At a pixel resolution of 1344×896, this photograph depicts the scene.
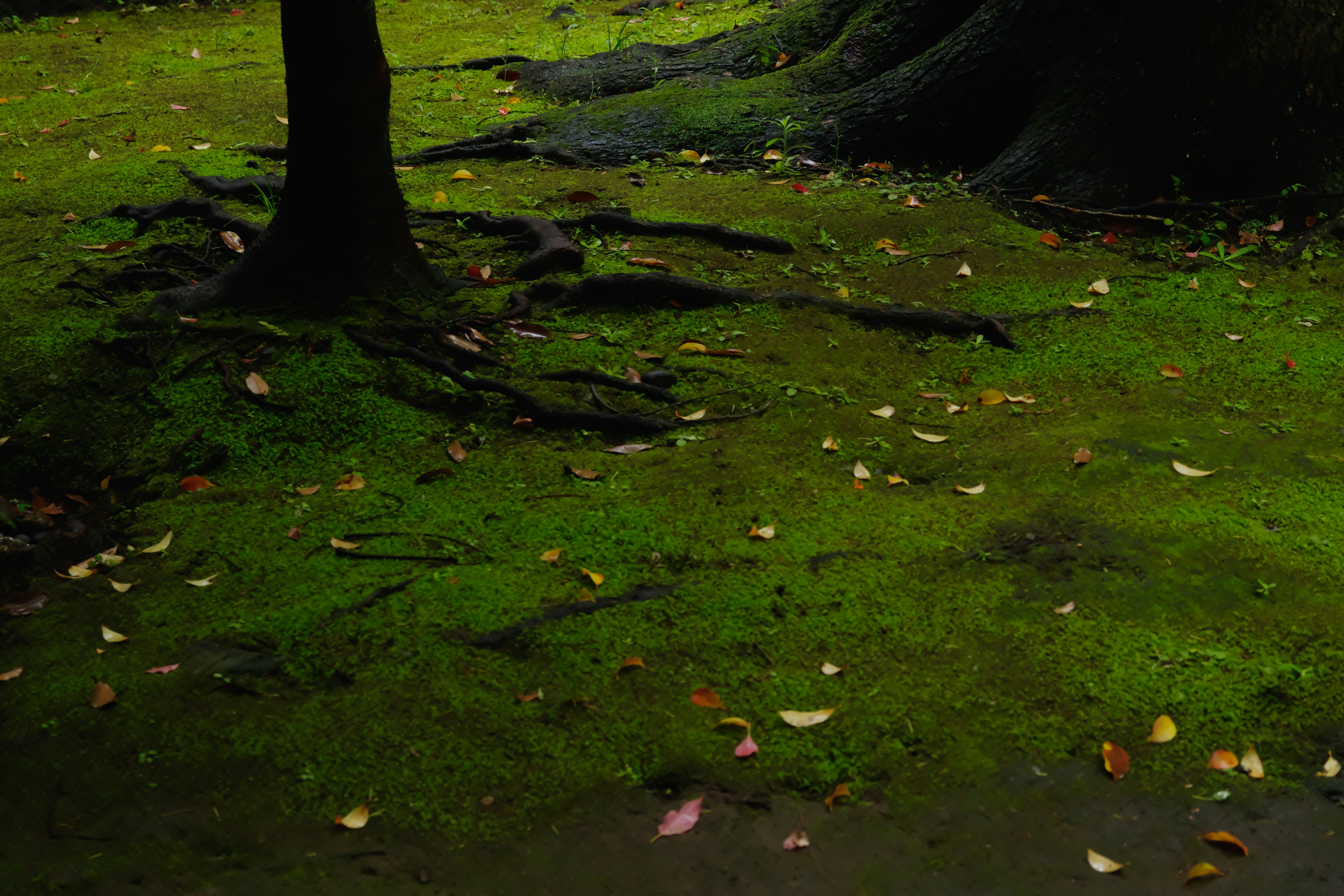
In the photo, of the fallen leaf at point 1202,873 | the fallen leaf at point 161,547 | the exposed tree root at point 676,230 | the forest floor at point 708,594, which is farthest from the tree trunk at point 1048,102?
the fallen leaf at point 1202,873

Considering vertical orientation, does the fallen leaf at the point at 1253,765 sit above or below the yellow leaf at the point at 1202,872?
above

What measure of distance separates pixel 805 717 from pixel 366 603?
1325mm

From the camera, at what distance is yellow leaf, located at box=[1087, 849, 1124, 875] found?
2.11m

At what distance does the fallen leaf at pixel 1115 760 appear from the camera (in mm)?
2324

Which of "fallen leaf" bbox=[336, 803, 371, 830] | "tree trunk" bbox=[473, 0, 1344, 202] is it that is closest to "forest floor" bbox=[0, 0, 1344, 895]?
"fallen leaf" bbox=[336, 803, 371, 830]

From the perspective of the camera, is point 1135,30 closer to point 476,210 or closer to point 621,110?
point 621,110

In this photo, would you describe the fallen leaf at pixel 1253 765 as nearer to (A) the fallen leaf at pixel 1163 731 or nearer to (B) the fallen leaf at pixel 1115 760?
(A) the fallen leaf at pixel 1163 731

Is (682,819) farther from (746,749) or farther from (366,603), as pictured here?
(366,603)

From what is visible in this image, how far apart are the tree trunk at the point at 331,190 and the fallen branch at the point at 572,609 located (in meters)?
2.15

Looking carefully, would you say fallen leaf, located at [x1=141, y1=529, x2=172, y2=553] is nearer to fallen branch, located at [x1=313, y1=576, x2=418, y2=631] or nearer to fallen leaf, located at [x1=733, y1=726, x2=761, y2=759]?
fallen branch, located at [x1=313, y1=576, x2=418, y2=631]

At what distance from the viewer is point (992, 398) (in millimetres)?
4023

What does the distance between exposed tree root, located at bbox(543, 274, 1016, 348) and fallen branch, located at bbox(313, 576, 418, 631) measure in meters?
1.96

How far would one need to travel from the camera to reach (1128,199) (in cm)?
559

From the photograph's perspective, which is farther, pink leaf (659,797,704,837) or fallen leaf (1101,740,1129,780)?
fallen leaf (1101,740,1129,780)
